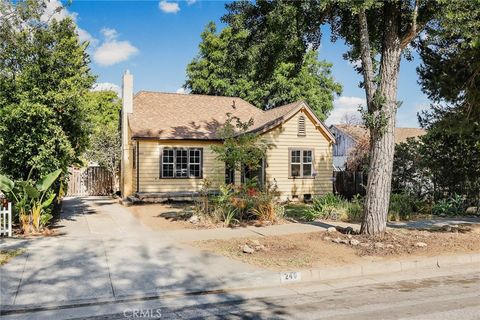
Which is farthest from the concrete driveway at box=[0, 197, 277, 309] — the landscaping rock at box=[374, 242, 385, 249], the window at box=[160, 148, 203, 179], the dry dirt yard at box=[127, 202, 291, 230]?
the window at box=[160, 148, 203, 179]

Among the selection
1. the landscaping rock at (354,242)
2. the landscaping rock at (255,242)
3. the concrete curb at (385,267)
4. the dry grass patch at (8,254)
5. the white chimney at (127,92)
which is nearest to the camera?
the concrete curb at (385,267)

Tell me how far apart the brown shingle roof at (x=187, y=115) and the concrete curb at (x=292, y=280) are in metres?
13.2

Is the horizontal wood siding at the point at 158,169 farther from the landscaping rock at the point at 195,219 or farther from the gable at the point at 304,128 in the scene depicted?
the landscaping rock at the point at 195,219

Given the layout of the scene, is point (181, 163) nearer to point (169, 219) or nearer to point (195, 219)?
point (169, 219)

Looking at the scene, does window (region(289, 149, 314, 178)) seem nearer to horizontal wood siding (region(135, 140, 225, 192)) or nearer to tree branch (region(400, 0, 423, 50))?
horizontal wood siding (region(135, 140, 225, 192))

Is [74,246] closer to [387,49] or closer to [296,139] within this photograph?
[387,49]

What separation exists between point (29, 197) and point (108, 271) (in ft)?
18.6

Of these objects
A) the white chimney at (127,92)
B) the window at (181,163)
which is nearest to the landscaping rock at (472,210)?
the window at (181,163)

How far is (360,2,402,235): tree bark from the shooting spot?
10.5 metres

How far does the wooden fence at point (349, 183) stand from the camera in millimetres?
21969

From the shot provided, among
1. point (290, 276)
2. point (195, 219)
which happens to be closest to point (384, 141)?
point (290, 276)

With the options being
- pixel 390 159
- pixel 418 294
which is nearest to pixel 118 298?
pixel 418 294

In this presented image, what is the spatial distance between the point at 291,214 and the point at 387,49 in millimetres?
7617

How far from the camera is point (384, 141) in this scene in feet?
34.5
